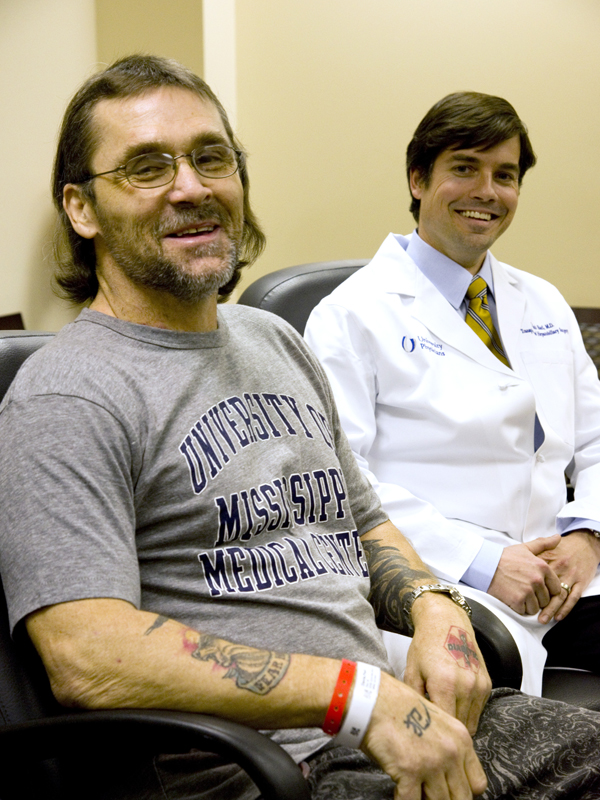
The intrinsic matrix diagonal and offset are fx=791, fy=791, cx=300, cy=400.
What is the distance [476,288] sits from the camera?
1.90 metres

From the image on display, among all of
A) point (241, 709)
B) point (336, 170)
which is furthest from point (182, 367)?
point (336, 170)

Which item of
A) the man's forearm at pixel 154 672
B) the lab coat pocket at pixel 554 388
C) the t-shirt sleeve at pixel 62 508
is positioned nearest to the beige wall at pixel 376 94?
the lab coat pocket at pixel 554 388

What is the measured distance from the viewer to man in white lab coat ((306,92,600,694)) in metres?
1.55

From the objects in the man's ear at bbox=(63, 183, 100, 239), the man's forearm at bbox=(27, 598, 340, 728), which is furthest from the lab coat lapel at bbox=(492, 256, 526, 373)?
the man's forearm at bbox=(27, 598, 340, 728)

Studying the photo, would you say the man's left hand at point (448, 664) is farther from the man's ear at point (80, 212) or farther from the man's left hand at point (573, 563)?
the man's ear at point (80, 212)

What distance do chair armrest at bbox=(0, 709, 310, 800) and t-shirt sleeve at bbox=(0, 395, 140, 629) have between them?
0.39ft

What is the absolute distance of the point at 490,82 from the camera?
10.0ft

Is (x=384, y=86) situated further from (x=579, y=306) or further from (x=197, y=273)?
(x=197, y=273)

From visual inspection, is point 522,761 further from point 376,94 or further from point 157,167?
point 376,94

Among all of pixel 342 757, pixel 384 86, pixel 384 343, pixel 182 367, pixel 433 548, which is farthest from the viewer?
pixel 384 86

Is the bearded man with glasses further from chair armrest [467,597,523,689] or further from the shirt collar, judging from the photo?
the shirt collar

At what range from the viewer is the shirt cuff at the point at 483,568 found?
1.52 m

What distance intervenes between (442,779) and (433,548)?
68 cm

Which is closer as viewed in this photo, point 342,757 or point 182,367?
point 342,757
